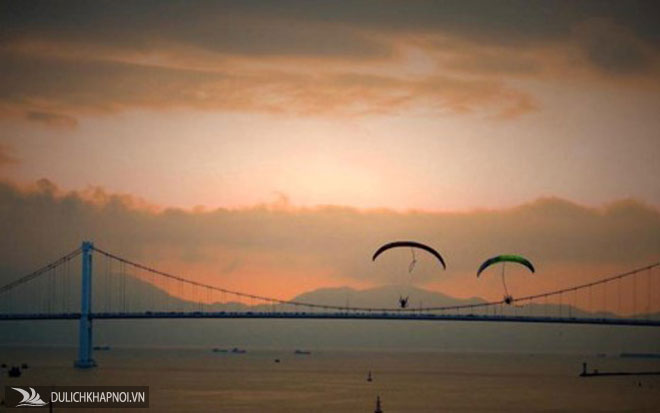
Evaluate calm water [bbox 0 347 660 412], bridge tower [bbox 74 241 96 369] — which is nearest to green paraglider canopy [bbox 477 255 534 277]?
calm water [bbox 0 347 660 412]

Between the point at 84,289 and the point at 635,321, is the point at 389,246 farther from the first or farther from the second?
the point at 84,289

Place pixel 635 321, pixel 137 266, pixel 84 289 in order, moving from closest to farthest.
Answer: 1. pixel 635 321
2. pixel 84 289
3. pixel 137 266

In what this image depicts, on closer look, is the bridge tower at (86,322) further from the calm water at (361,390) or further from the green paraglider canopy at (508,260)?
the green paraglider canopy at (508,260)

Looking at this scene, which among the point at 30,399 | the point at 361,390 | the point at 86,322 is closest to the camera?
the point at 30,399

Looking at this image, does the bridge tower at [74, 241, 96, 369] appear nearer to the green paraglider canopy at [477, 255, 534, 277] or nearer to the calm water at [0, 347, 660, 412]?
the calm water at [0, 347, 660, 412]

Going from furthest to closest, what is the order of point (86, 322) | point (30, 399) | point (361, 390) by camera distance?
1. point (86, 322)
2. point (361, 390)
3. point (30, 399)

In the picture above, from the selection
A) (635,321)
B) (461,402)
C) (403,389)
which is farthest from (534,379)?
(461,402)

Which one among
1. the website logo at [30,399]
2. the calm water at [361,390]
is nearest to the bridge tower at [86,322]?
the calm water at [361,390]

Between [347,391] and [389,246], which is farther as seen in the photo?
[347,391]

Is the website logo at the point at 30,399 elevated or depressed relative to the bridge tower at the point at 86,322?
depressed
